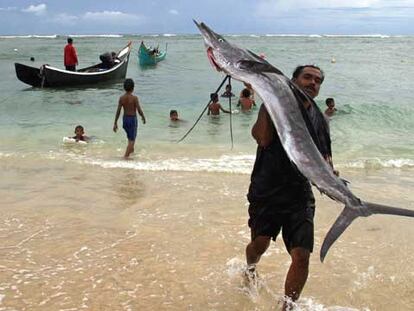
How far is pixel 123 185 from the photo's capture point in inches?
289

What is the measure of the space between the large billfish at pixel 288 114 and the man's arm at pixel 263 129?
293 mm

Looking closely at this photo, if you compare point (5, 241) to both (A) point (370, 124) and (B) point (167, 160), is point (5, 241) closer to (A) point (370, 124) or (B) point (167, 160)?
(B) point (167, 160)

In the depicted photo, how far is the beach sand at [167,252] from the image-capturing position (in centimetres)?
→ 391

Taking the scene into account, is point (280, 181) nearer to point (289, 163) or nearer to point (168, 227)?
point (289, 163)

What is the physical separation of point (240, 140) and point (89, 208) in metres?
5.95

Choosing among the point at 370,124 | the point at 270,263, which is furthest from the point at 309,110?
the point at 370,124

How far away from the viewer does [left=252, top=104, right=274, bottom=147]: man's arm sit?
3.18m

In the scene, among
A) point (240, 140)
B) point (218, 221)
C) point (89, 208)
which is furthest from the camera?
point (240, 140)

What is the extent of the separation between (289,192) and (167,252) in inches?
71.7

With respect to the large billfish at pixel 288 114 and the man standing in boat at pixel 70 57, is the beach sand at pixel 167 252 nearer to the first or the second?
the large billfish at pixel 288 114

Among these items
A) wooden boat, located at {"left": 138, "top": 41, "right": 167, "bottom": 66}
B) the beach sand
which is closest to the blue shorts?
the beach sand

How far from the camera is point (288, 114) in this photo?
112 inches

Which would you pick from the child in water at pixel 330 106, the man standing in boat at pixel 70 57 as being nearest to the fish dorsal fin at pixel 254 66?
the child in water at pixel 330 106

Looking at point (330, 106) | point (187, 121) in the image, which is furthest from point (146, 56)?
point (330, 106)
